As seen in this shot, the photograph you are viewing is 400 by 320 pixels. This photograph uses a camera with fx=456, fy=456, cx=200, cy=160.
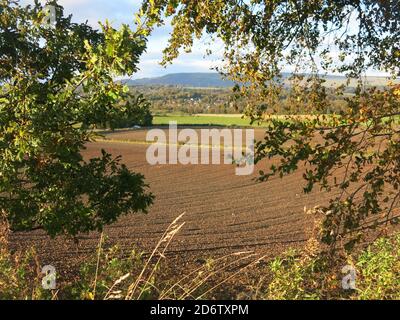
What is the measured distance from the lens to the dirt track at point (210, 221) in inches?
514

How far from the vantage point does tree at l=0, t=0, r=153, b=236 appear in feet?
15.9

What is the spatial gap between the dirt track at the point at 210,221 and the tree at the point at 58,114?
1.09 m

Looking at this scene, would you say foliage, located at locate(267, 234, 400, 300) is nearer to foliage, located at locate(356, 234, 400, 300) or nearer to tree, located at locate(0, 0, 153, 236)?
foliage, located at locate(356, 234, 400, 300)

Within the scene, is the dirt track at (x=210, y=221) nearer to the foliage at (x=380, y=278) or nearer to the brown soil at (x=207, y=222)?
the brown soil at (x=207, y=222)

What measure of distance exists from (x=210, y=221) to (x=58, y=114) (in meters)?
12.4

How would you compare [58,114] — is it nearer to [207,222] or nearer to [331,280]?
[331,280]

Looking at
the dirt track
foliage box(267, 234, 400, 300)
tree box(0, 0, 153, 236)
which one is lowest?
the dirt track

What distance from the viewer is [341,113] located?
4.45 meters

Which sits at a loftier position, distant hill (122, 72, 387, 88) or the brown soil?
distant hill (122, 72, 387, 88)

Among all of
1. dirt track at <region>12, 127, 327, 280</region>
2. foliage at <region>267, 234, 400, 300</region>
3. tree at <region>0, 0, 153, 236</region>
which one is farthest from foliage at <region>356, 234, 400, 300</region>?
tree at <region>0, 0, 153, 236</region>

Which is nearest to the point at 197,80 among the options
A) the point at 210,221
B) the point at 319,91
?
the point at 210,221

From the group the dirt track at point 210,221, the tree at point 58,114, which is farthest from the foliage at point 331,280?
the tree at point 58,114

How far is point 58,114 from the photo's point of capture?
16.3 feet

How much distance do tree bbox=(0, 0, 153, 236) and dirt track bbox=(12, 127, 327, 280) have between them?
1.09m
